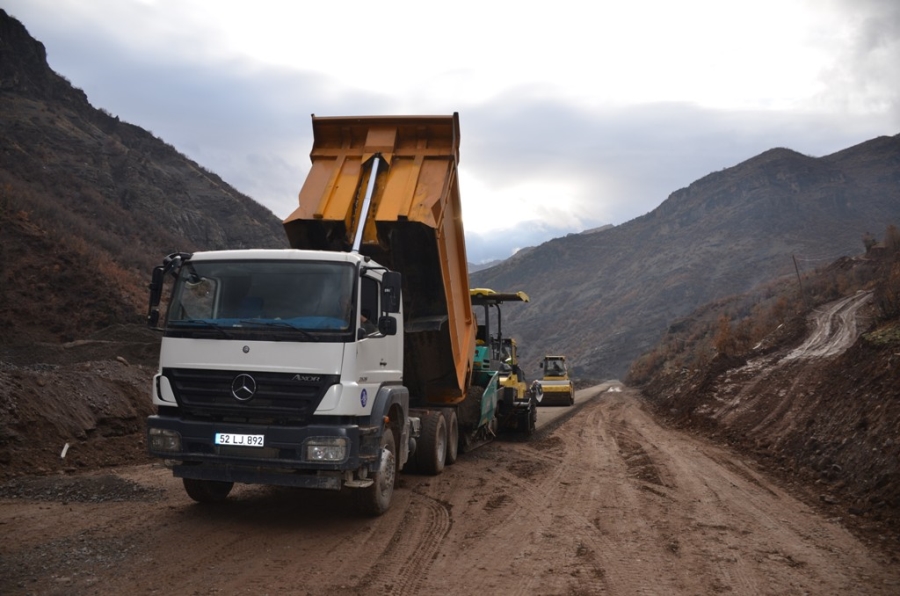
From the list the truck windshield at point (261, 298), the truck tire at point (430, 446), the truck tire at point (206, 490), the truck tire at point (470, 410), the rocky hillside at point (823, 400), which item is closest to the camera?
the truck windshield at point (261, 298)

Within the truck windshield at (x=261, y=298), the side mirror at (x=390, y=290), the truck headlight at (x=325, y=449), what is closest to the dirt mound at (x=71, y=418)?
the truck windshield at (x=261, y=298)

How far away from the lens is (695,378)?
25.8 meters

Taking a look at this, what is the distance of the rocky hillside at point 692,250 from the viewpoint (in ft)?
242

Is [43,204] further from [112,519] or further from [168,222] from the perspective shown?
[112,519]

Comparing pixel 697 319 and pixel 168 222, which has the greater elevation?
pixel 168 222

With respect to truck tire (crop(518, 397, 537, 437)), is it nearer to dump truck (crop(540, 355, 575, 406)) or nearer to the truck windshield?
the truck windshield

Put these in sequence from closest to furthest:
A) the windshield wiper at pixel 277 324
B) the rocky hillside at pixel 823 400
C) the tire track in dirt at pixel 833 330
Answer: the windshield wiper at pixel 277 324, the rocky hillside at pixel 823 400, the tire track in dirt at pixel 833 330

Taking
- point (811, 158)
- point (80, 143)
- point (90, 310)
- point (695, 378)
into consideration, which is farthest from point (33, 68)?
point (811, 158)

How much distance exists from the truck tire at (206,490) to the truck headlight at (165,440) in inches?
31.6

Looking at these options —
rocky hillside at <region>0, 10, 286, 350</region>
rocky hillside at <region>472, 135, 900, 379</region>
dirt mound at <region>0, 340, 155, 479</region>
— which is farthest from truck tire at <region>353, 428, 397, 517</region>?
rocky hillside at <region>472, 135, 900, 379</region>

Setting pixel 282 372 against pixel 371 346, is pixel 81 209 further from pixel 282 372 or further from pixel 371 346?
pixel 282 372

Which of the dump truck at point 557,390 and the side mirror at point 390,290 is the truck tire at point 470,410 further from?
the dump truck at point 557,390

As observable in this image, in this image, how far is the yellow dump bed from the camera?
9250 mm

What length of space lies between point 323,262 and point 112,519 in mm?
3331
